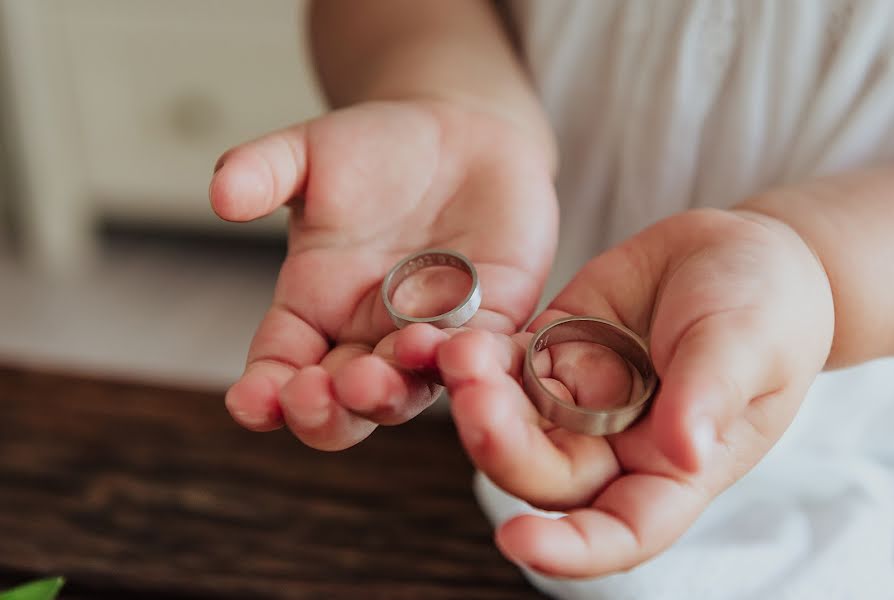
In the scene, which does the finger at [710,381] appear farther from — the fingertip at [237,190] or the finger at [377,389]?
the fingertip at [237,190]

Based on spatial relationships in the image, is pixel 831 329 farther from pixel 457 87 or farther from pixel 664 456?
pixel 457 87

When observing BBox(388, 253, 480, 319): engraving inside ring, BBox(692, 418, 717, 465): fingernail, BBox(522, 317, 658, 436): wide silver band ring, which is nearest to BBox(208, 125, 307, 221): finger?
BBox(388, 253, 480, 319): engraving inside ring

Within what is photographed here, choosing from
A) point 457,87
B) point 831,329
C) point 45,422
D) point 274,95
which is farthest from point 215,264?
point 831,329

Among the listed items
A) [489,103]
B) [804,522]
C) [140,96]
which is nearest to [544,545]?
[804,522]

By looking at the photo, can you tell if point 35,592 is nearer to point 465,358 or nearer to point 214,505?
point 465,358

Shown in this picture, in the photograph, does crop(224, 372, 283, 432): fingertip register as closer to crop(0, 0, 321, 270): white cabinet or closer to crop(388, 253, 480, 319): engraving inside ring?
crop(388, 253, 480, 319): engraving inside ring

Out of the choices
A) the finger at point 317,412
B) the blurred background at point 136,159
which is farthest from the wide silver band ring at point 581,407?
the blurred background at point 136,159
